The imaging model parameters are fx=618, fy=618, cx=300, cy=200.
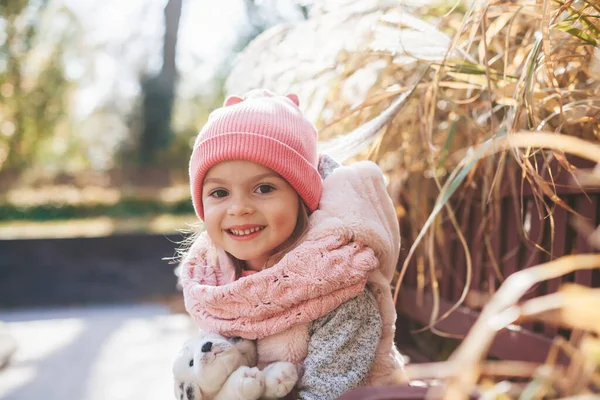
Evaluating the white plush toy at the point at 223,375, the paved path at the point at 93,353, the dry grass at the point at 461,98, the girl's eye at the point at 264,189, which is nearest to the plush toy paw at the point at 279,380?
the white plush toy at the point at 223,375

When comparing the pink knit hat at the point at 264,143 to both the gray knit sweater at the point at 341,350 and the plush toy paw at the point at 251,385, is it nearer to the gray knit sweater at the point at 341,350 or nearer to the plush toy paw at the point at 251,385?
the gray knit sweater at the point at 341,350

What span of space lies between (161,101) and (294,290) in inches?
407

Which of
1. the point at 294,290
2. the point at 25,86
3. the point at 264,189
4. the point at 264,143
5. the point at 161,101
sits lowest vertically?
the point at 294,290

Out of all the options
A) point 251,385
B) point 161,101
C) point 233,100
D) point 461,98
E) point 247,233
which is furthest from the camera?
point 161,101

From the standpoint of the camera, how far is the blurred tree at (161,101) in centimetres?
1116

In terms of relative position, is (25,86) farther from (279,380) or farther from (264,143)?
(279,380)

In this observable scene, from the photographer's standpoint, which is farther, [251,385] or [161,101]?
[161,101]

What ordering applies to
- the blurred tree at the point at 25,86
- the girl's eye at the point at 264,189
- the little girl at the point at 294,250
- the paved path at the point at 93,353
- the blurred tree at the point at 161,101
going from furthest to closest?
the blurred tree at the point at 161,101
the blurred tree at the point at 25,86
the paved path at the point at 93,353
the girl's eye at the point at 264,189
the little girl at the point at 294,250

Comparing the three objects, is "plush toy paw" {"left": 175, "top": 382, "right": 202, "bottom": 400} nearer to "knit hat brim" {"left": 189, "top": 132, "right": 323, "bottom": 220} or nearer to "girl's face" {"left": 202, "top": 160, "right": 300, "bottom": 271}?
"girl's face" {"left": 202, "top": 160, "right": 300, "bottom": 271}

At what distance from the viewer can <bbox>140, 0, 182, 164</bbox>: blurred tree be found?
11.2 metres

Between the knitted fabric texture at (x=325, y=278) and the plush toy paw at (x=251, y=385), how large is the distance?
0.49 feet

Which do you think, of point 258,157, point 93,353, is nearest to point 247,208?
point 258,157

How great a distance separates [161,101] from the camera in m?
11.2

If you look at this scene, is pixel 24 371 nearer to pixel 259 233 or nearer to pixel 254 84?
pixel 254 84
